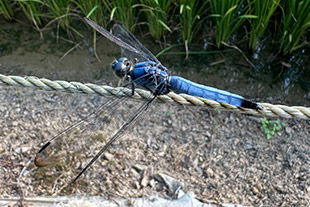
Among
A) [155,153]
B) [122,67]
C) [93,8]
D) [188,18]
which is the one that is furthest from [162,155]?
[93,8]

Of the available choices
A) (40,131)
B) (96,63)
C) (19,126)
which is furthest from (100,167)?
(96,63)

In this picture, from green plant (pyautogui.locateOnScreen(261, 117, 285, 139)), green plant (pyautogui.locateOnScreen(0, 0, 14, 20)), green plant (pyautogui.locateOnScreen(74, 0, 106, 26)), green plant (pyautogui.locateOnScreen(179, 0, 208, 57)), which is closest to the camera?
green plant (pyautogui.locateOnScreen(261, 117, 285, 139))

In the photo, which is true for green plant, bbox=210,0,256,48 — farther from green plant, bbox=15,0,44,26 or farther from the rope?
green plant, bbox=15,0,44,26

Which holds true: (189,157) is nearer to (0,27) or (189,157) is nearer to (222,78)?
(222,78)

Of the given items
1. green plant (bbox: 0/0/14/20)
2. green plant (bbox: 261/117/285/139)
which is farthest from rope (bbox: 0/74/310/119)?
green plant (bbox: 0/0/14/20)

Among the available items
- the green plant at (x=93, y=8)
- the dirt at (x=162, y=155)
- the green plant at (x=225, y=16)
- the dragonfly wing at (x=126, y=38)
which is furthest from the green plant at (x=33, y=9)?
the green plant at (x=225, y=16)

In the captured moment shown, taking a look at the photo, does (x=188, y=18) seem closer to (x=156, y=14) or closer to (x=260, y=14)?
(x=156, y=14)
